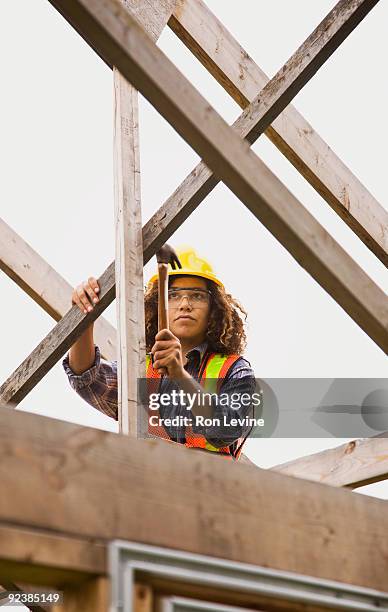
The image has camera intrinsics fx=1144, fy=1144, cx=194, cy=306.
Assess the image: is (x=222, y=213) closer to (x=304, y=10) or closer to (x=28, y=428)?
(x=304, y=10)

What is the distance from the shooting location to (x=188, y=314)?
13.8 feet

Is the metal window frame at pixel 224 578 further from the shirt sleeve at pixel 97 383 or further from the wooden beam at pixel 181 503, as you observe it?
the shirt sleeve at pixel 97 383

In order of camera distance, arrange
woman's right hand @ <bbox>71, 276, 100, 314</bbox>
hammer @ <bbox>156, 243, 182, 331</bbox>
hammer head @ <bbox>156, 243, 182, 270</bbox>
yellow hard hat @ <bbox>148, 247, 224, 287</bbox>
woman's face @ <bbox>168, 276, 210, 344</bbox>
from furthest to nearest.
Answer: yellow hard hat @ <bbox>148, 247, 224, 287</bbox> < woman's face @ <bbox>168, 276, 210, 344</bbox> < woman's right hand @ <bbox>71, 276, 100, 314</bbox> < hammer head @ <bbox>156, 243, 182, 270</bbox> < hammer @ <bbox>156, 243, 182, 331</bbox>

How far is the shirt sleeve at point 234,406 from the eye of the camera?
3.84m

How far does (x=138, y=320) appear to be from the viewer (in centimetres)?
328

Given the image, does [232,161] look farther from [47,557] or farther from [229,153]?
[47,557]

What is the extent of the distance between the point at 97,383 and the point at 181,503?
7.65ft

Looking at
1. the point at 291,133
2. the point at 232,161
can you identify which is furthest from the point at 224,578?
the point at 291,133

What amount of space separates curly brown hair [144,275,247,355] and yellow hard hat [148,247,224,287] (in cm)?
3

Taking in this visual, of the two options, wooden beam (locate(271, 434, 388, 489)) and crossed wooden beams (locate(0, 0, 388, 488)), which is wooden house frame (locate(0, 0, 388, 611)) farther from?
wooden beam (locate(271, 434, 388, 489))

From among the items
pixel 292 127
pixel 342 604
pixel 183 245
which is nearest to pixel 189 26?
pixel 292 127

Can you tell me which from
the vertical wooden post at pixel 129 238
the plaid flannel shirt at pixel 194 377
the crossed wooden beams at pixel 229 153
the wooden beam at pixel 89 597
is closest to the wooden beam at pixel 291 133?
the crossed wooden beams at pixel 229 153

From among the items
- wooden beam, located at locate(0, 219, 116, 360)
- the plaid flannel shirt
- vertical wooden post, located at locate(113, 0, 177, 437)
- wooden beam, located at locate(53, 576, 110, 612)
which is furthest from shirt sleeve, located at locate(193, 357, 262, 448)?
wooden beam, located at locate(53, 576, 110, 612)

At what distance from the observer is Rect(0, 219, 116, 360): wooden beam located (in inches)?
186
